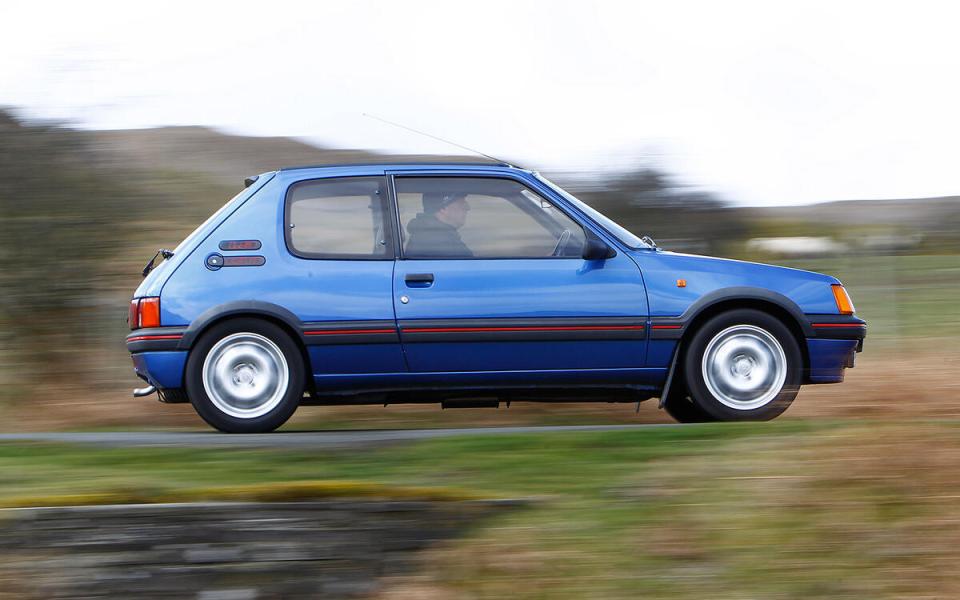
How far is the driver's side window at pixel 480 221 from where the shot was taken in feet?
24.0

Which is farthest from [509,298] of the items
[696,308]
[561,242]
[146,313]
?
[146,313]

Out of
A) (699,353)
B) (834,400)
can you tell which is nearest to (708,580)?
(699,353)

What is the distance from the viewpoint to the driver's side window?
731cm

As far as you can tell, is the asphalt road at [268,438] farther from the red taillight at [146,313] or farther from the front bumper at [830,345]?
the front bumper at [830,345]

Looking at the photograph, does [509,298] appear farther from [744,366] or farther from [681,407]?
[681,407]

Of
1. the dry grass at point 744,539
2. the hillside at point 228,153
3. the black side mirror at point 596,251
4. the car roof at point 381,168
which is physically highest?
the hillside at point 228,153

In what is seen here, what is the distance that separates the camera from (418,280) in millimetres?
7156

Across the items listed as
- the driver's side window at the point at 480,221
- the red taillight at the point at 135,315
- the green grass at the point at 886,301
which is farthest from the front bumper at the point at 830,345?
the green grass at the point at 886,301

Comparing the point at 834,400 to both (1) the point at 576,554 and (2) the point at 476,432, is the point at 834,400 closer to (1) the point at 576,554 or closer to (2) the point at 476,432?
(2) the point at 476,432

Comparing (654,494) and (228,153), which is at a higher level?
(228,153)

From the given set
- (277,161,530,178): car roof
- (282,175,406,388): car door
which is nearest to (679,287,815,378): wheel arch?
(277,161,530,178): car roof

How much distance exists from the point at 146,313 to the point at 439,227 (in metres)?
1.85

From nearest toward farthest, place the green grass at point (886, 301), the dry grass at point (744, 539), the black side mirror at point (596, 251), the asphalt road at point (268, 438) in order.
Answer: the dry grass at point (744, 539), the asphalt road at point (268, 438), the black side mirror at point (596, 251), the green grass at point (886, 301)

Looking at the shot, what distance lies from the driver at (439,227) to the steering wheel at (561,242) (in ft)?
1.72
